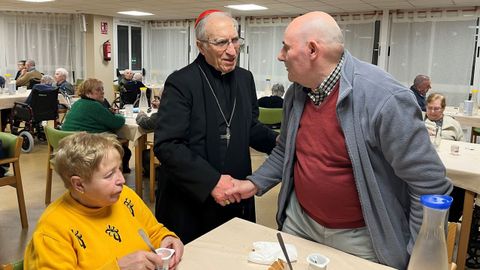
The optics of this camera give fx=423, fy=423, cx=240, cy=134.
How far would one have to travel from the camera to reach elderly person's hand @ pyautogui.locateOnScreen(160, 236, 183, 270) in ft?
4.50

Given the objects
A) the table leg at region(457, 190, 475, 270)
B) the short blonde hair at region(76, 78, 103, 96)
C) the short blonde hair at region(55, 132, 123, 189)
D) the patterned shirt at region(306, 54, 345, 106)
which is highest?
the patterned shirt at region(306, 54, 345, 106)

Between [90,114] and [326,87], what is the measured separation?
3.16 meters

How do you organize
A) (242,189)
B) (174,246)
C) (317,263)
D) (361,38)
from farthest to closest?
(361,38) → (242,189) → (174,246) → (317,263)

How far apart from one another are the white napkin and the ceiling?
597cm

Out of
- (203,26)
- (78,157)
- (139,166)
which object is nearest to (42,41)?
(139,166)

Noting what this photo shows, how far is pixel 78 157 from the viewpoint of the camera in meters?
1.47

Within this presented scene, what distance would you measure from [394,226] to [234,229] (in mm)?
587

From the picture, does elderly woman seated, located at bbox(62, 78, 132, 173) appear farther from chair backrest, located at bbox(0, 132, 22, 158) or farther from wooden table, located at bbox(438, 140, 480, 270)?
wooden table, located at bbox(438, 140, 480, 270)

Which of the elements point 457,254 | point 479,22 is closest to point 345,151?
point 457,254

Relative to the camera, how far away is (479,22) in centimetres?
716

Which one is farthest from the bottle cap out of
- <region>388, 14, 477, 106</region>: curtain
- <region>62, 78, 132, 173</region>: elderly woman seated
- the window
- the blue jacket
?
the window

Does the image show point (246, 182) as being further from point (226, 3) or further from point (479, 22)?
point (479, 22)

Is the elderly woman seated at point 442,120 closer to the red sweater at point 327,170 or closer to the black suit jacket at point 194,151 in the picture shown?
the black suit jacket at point 194,151

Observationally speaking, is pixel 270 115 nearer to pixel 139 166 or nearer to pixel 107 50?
pixel 139 166
